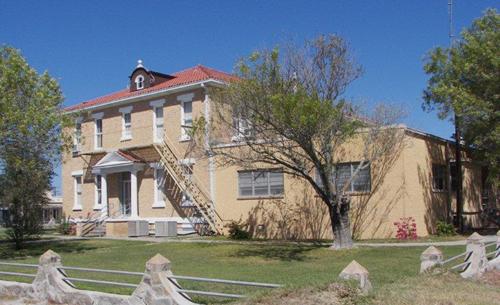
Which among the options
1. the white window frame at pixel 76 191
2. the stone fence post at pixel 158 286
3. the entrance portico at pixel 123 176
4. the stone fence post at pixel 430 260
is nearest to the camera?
the stone fence post at pixel 158 286

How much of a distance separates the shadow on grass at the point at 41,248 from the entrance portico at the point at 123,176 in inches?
165

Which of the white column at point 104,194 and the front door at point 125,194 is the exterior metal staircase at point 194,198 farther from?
the white column at point 104,194

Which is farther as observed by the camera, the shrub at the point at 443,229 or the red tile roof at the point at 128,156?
the red tile roof at the point at 128,156

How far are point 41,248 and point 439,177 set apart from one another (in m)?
16.6

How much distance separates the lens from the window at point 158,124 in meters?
30.0

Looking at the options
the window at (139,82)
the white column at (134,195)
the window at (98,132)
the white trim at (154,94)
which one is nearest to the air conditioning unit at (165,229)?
the white column at (134,195)

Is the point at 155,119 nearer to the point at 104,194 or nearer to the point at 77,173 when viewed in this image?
the point at 104,194

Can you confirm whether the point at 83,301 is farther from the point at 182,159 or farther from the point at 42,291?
the point at 182,159

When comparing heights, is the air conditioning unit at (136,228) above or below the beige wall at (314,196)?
below

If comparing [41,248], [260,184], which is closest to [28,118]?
[41,248]

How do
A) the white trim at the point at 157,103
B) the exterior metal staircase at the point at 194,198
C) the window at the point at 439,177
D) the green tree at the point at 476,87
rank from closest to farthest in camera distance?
the green tree at the point at 476,87 → the window at the point at 439,177 → the exterior metal staircase at the point at 194,198 → the white trim at the point at 157,103

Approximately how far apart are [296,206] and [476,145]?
24.3 feet

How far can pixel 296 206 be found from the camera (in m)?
24.8

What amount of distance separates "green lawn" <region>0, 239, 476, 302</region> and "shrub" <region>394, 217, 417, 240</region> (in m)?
3.26
